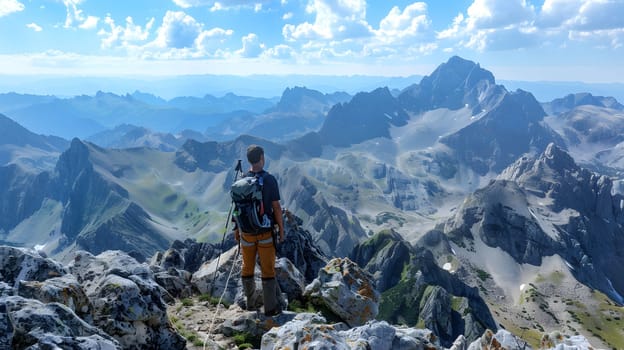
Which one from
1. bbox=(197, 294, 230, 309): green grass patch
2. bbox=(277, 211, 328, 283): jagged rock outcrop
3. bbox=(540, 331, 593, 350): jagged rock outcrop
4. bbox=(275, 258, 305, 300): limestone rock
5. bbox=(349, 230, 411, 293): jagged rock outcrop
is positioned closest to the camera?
bbox=(540, 331, 593, 350): jagged rock outcrop

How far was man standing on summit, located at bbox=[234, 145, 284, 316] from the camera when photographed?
46.2 feet

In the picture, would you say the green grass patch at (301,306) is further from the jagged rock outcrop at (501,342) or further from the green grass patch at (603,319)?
the green grass patch at (603,319)

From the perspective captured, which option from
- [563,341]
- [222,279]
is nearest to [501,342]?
[563,341]

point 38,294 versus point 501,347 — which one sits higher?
point 38,294

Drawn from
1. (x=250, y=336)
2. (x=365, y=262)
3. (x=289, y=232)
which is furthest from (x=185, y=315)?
(x=365, y=262)

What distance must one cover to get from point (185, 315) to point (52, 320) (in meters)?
9.88

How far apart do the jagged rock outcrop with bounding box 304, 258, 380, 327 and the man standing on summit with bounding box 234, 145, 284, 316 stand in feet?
13.6

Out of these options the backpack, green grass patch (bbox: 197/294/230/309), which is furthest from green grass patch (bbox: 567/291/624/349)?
the backpack

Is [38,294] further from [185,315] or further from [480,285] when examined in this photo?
[480,285]

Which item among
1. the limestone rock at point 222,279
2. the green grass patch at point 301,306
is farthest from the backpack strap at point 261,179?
the limestone rock at point 222,279

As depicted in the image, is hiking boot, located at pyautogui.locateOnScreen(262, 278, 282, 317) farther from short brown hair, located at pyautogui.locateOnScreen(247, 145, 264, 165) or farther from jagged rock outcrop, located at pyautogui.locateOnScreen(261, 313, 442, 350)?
short brown hair, located at pyautogui.locateOnScreen(247, 145, 264, 165)

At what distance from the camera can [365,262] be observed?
577ft

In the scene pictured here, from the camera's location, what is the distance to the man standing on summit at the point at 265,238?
14.1m

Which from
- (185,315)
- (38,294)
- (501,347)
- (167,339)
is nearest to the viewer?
(38,294)
